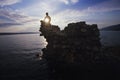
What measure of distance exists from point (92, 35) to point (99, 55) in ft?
38.1

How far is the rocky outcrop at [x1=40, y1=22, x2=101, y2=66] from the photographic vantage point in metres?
78.1

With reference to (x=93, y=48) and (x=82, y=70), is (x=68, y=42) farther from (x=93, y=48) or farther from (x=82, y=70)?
(x=82, y=70)

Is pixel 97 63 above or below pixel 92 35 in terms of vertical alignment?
below

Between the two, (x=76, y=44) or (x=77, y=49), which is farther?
(x=77, y=49)

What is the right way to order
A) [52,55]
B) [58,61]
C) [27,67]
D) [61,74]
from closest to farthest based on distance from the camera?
[61,74] < [27,67] < [58,61] < [52,55]

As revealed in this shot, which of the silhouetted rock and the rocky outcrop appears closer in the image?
the silhouetted rock

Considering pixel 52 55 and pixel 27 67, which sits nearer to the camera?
pixel 27 67

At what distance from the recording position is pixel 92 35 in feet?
269

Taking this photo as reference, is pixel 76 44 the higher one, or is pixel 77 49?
pixel 76 44

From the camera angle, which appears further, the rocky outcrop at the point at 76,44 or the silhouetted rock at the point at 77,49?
the rocky outcrop at the point at 76,44

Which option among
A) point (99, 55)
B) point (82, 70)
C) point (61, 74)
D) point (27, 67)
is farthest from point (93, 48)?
Result: point (27, 67)

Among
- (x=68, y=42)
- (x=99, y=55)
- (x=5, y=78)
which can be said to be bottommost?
(x=5, y=78)

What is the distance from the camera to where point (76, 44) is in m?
78.8

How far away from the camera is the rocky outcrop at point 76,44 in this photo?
78062 millimetres
